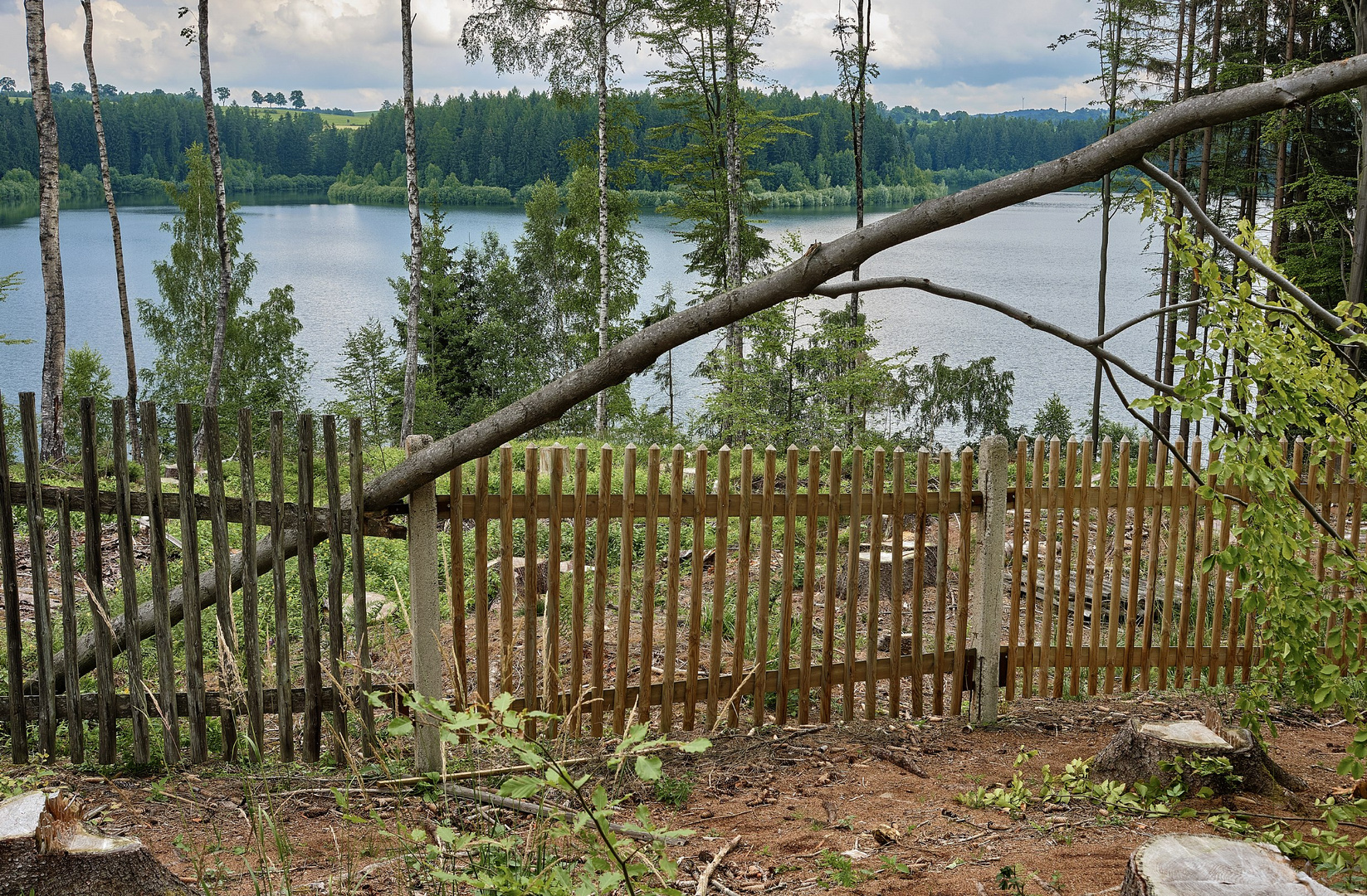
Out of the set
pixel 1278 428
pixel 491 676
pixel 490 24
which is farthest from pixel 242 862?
pixel 490 24

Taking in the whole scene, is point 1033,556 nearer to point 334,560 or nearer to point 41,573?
point 334,560

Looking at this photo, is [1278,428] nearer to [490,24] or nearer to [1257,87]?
[1257,87]

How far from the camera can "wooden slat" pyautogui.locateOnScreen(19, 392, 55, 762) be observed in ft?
12.3

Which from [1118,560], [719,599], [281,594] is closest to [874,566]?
[719,599]

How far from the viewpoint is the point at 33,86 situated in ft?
42.3

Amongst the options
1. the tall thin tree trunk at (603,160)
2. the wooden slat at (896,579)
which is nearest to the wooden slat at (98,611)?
the wooden slat at (896,579)

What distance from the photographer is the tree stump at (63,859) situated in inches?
97.3

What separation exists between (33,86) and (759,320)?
1084cm

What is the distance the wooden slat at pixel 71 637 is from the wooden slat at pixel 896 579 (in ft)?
11.0

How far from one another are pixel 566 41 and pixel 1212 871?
18.9 m

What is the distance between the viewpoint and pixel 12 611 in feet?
12.7

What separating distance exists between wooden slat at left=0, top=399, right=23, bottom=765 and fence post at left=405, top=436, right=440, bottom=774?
1628mm

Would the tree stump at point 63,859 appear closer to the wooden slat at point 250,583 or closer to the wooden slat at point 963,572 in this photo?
the wooden slat at point 250,583

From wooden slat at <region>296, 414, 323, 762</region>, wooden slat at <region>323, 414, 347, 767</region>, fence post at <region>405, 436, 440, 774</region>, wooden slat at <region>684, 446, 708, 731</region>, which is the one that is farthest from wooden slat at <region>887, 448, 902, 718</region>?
wooden slat at <region>296, 414, 323, 762</region>
